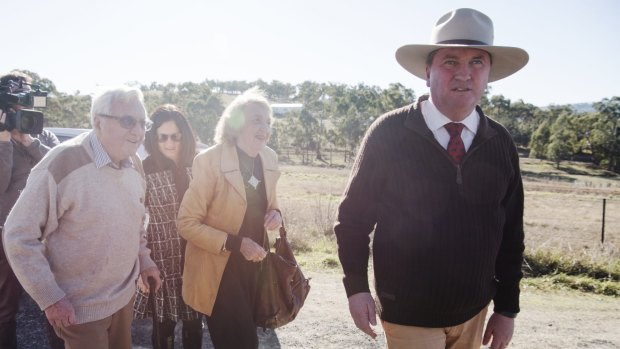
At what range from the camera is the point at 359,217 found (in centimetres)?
229

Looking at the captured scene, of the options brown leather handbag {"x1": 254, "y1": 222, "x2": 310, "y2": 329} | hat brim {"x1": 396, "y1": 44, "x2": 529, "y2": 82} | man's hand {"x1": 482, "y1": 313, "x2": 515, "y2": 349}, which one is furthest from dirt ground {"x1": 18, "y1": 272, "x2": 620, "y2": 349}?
hat brim {"x1": 396, "y1": 44, "x2": 529, "y2": 82}

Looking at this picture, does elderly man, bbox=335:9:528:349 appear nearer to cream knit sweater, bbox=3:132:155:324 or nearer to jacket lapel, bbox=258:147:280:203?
jacket lapel, bbox=258:147:280:203

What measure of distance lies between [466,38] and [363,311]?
1356mm

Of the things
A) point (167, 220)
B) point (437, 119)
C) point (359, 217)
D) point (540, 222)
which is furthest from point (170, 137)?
point (540, 222)

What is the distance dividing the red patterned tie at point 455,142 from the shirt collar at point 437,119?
0.10 feet

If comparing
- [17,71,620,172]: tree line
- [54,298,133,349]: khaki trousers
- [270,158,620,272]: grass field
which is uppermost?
[17,71,620,172]: tree line

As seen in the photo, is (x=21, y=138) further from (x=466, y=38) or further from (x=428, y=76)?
(x=466, y=38)

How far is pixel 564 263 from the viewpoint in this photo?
22.0 feet

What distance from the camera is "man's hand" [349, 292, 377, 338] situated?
2.17 m

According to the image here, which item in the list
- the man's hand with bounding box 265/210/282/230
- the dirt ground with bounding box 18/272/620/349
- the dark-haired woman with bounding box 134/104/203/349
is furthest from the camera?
the dirt ground with bounding box 18/272/620/349

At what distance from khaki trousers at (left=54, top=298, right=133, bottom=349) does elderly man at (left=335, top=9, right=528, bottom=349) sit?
1.23 meters

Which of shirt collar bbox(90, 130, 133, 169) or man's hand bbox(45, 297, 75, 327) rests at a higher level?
shirt collar bbox(90, 130, 133, 169)

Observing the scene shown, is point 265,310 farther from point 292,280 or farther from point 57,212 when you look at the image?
point 57,212

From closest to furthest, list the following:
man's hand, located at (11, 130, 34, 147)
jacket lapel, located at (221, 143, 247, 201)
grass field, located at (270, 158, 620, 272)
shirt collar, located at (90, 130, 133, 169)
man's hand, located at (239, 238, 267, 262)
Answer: shirt collar, located at (90, 130, 133, 169)
man's hand, located at (239, 238, 267, 262)
jacket lapel, located at (221, 143, 247, 201)
man's hand, located at (11, 130, 34, 147)
grass field, located at (270, 158, 620, 272)
